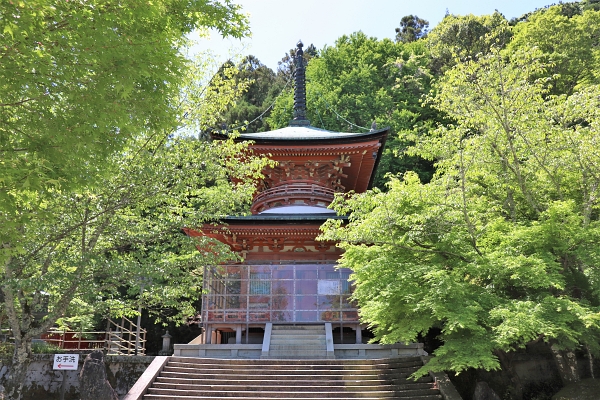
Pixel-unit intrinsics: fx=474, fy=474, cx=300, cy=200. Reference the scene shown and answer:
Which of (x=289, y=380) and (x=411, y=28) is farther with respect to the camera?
(x=411, y=28)

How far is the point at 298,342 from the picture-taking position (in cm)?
1308

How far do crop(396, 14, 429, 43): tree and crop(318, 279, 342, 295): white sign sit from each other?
123 feet

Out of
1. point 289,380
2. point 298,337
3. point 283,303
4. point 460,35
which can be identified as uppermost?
point 460,35

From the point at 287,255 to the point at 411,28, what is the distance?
1508 inches

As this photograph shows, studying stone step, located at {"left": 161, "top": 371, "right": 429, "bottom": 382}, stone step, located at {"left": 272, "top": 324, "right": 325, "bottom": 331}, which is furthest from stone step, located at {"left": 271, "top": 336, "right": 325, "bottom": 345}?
stone step, located at {"left": 161, "top": 371, "right": 429, "bottom": 382}

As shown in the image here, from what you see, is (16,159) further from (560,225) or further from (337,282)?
(337,282)

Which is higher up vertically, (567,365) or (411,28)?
(411,28)

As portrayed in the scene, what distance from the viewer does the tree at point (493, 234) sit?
8.43m

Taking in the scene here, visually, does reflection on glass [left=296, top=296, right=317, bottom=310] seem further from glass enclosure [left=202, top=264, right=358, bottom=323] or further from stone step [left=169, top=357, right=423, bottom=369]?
stone step [left=169, top=357, right=423, bottom=369]

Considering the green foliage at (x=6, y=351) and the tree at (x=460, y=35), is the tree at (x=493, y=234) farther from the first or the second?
the tree at (x=460, y=35)

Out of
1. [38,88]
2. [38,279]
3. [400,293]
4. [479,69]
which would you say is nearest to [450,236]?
[400,293]

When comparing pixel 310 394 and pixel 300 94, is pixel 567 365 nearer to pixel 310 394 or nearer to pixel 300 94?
pixel 310 394

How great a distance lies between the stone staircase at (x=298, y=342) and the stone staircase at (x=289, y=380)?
891 mm

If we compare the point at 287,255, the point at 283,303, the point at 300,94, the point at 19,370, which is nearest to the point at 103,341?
the point at 19,370
